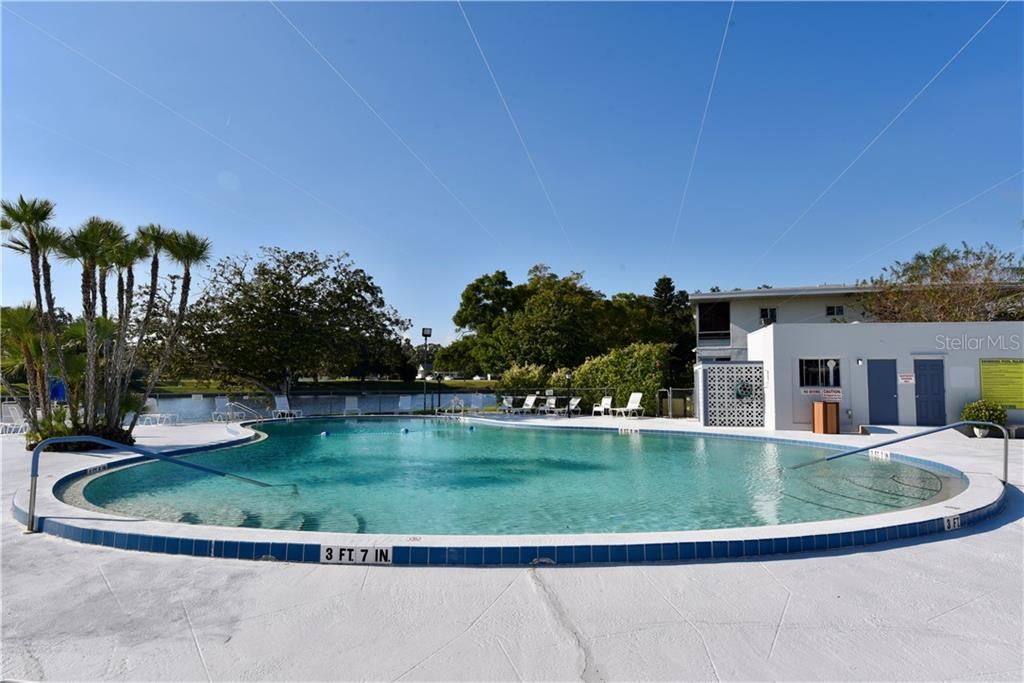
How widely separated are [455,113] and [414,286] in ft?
25.8

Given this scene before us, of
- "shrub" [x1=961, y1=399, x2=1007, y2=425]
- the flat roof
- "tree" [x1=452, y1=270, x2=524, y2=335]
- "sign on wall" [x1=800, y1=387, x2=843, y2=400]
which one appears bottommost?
"shrub" [x1=961, y1=399, x2=1007, y2=425]

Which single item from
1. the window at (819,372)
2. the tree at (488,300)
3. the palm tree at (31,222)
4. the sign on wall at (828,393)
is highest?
the tree at (488,300)

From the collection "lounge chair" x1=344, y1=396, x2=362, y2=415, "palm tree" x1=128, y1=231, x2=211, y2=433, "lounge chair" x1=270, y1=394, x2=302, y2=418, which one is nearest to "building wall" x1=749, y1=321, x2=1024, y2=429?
"palm tree" x1=128, y1=231, x2=211, y2=433

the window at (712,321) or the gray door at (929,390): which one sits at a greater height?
the window at (712,321)

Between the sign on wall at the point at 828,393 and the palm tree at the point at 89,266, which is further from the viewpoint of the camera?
the sign on wall at the point at 828,393

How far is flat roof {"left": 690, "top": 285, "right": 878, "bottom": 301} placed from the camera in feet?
86.3

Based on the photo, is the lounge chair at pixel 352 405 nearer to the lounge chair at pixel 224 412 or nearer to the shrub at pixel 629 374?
the lounge chair at pixel 224 412

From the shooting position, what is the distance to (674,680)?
2.66 m

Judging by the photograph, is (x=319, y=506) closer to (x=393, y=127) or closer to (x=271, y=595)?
(x=271, y=595)

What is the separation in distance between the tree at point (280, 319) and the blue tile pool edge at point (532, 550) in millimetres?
22897

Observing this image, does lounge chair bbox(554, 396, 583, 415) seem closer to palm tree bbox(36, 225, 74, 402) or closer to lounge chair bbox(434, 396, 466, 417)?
lounge chair bbox(434, 396, 466, 417)

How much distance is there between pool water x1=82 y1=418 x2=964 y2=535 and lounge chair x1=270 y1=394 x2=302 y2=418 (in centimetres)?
785

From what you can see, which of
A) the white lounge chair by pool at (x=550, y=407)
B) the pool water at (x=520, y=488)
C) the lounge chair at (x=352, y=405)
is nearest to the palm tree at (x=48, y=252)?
the pool water at (x=520, y=488)

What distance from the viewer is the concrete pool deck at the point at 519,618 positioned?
2787 millimetres
